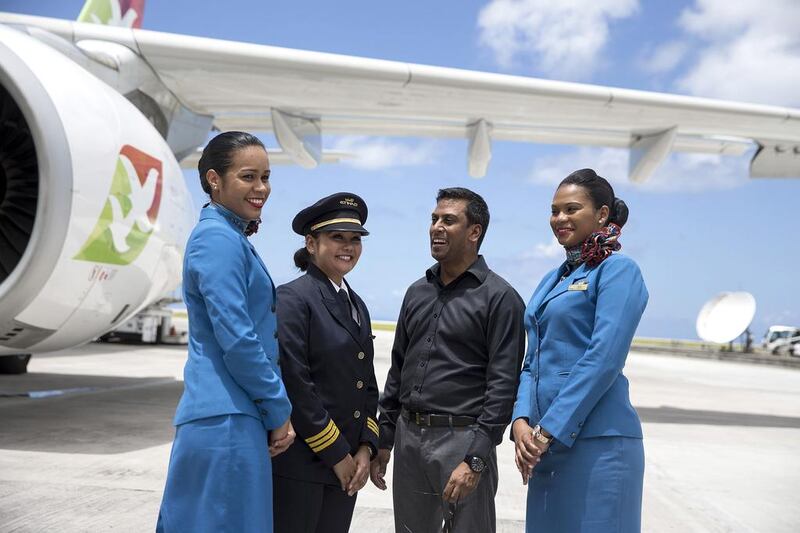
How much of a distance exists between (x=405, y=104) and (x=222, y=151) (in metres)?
6.45

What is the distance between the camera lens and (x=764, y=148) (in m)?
9.76

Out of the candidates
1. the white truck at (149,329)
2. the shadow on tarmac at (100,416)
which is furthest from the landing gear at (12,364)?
the white truck at (149,329)

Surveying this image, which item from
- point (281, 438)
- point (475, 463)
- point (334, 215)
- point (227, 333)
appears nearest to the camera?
point (227, 333)

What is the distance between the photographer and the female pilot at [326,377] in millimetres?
Answer: 2445

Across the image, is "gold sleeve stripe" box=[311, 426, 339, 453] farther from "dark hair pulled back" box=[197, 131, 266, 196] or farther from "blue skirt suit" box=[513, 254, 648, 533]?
"dark hair pulled back" box=[197, 131, 266, 196]

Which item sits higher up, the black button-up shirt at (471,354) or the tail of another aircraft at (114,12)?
the tail of another aircraft at (114,12)

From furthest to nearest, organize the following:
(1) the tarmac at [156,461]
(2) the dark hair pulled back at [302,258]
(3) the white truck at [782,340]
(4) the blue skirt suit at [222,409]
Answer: (3) the white truck at [782,340] < (1) the tarmac at [156,461] < (2) the dark hair pulled back at [302,258] < (4) the blue skirt suit at [222,409]

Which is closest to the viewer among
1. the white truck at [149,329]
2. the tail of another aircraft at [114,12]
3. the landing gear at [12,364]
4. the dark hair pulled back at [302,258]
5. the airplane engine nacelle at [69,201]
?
the dark hair pulled back at [302,258]

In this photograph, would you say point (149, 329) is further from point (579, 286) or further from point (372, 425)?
point (579, 286)

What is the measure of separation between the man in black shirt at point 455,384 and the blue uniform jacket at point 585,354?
4.1 inches

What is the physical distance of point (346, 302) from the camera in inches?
108

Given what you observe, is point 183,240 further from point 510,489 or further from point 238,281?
point 238,281

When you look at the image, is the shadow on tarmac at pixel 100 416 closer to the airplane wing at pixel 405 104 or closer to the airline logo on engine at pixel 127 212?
the airline logo on engine at pixel 127 212

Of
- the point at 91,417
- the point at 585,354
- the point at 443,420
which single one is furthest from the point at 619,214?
the point at 91,417
